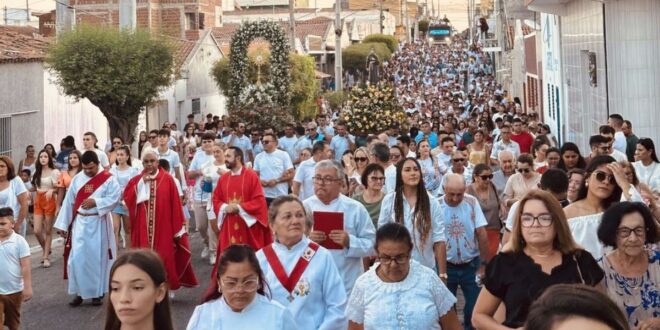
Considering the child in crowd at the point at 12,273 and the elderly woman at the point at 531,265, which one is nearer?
the elderly woman at the point at 531,265

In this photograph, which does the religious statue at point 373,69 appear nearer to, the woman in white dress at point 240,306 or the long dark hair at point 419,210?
the long dark hair at point 419,210

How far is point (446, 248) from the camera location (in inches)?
398

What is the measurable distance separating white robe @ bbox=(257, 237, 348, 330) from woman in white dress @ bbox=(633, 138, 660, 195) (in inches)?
218

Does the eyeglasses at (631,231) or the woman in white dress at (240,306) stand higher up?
the eyeglasses at (631,231)

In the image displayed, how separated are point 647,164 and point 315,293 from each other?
5950 mm

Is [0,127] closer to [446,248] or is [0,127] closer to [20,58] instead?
[20,58]

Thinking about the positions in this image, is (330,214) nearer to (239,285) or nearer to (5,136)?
(239,285)

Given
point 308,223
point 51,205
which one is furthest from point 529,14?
point 308,223

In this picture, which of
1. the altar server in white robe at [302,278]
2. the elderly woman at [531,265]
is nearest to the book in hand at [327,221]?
the altar server in white robe at [302,278]

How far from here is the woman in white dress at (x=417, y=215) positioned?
9.63 m

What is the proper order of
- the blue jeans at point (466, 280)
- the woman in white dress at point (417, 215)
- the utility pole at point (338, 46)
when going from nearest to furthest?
the woman in white dress at point (417, 215) → the blue jeans at point (466, 280) → the utility pole at point (338, 46)

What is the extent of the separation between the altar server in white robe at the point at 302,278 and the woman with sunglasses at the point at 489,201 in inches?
170

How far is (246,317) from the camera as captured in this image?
5891mm

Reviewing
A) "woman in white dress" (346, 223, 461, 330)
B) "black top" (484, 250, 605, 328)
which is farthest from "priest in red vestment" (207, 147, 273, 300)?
"black top" (484, 250, 605, 328)
